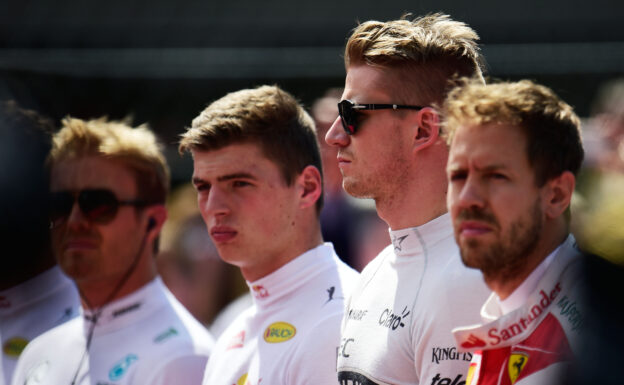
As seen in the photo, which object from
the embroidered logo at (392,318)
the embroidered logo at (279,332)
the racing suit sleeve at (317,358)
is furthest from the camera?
the embroidered logo at (279,332)

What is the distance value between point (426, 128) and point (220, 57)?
17.3ft

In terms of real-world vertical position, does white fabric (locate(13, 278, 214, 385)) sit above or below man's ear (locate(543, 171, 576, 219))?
below

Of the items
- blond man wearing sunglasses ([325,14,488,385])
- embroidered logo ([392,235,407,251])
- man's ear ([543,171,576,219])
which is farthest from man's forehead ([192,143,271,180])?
man's ear ([543,171,576,219])

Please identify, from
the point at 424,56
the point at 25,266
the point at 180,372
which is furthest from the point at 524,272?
the point at 25,266

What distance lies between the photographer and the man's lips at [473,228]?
7.70 ft

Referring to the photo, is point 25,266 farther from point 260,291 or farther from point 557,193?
point 557,193

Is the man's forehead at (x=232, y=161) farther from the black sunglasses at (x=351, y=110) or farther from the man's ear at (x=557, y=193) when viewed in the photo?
the man's ear at (x=557, y=193)

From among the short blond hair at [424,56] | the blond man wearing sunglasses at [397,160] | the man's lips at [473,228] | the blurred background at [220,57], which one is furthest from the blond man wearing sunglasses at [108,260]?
the man's lips at [473,228]

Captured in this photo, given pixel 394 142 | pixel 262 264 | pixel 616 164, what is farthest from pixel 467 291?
pixel 616 164

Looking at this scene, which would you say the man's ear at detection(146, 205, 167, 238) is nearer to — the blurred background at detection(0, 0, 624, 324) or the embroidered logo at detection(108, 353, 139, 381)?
the embroidered logo at detection(108, 353, 139, 381)

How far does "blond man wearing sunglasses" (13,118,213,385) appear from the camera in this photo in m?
4.30

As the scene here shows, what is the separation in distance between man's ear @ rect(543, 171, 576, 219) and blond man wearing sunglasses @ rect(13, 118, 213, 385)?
2.21 meters

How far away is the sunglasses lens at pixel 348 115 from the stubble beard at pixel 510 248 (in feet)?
3.08

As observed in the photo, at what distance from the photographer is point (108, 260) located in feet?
15.0
